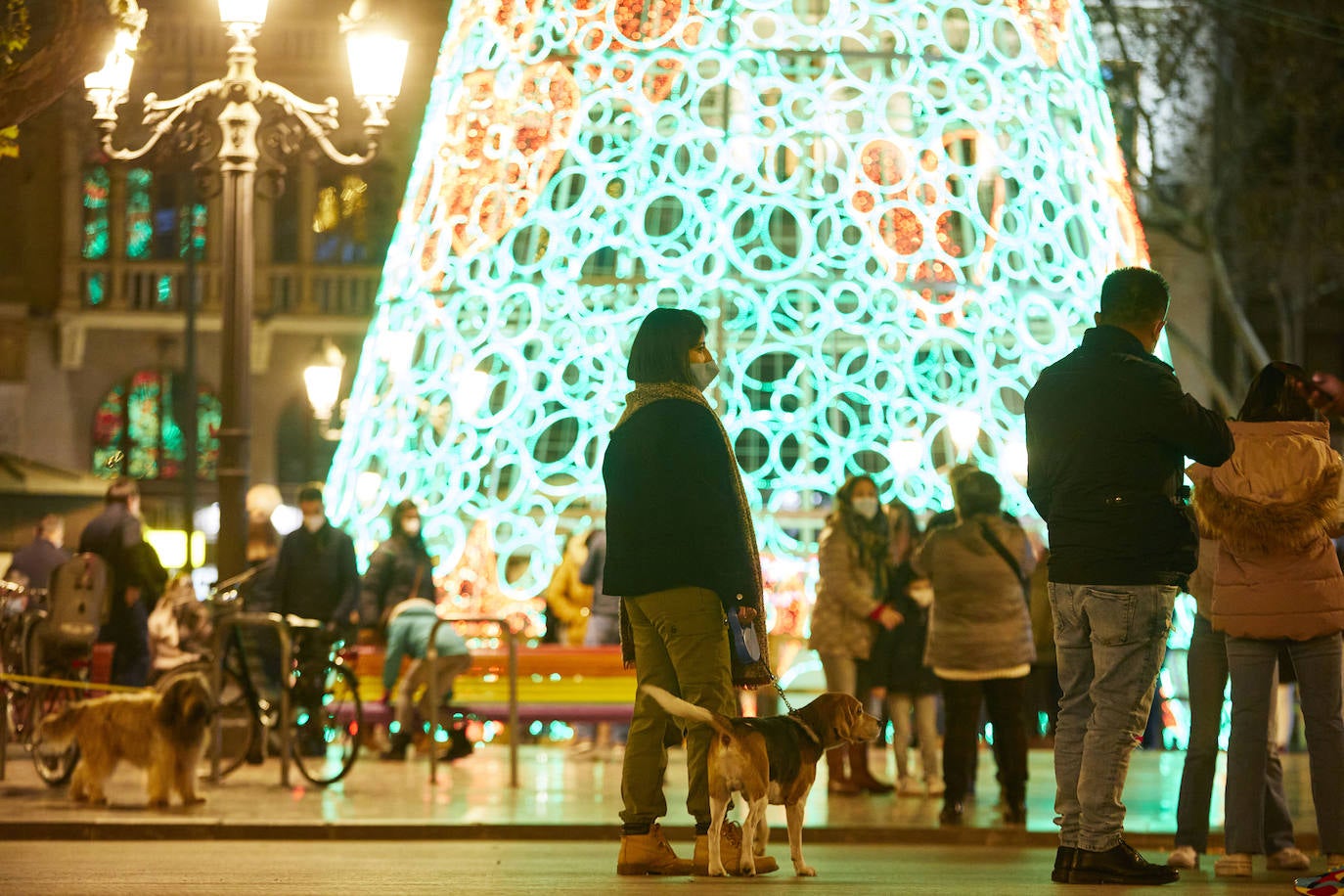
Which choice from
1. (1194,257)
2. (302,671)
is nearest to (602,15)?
(302,671)

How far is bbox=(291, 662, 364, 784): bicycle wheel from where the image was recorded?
42.7ft

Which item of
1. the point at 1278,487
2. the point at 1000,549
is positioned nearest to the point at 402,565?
the point at 1000,549

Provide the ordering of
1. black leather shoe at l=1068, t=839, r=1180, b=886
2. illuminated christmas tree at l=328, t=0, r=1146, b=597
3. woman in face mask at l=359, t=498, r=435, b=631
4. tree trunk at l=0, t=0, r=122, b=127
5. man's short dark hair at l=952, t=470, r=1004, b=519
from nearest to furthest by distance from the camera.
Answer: black leather shoe at l=1068, t=839, r=1180, b=886 → tree trunk at l=0, t=0, r=122, b=127 → man's short dark hair at l=952, t=470, r=1004, b=519 → woman in face mask at l=359, t=498, r=435, b=631 → illuminated christmas tree at l=328, t=0, r=1146, b=597

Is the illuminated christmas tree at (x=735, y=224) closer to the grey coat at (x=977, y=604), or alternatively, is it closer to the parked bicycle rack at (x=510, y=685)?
the parked bicycle rack at (x=510, y=685)

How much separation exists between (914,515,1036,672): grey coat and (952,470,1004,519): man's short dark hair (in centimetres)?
5

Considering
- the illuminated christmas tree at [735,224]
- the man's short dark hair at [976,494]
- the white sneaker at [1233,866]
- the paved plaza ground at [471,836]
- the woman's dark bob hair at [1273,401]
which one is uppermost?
the illuminated christmas tree at [735,224]

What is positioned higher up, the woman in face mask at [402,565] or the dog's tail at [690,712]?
the woman in face mask at [402,565]

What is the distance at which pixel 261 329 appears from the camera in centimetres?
3772

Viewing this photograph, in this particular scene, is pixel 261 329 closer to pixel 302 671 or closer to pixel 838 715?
pixel 302 671

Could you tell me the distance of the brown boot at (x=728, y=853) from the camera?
7906 mm

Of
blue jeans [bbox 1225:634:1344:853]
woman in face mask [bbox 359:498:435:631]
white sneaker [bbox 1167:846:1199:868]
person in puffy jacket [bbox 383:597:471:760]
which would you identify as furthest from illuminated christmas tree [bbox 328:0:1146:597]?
blue jeans [bbox 1225:634:1344:853]

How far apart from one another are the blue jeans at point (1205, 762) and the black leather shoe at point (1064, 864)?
4.33 ft

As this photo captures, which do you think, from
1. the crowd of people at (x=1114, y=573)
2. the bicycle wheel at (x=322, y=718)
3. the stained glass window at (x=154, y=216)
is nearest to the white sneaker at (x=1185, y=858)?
the crowd of people at (x=1114, y=573)

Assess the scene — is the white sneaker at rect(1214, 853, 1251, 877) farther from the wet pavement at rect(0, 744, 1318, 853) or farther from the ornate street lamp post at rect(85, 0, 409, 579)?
the ornate street lamp post at rect(85, 0, 409, 579)
